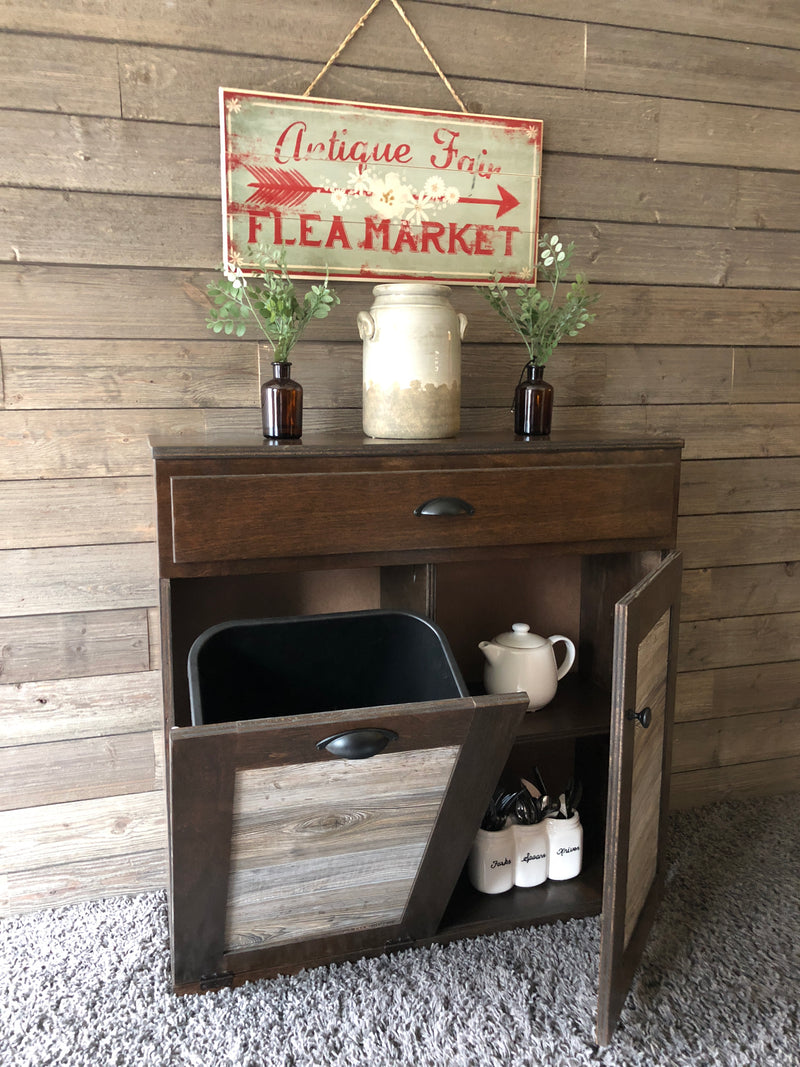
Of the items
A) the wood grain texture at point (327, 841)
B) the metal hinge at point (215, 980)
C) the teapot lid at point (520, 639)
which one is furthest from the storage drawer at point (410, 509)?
the metal hinge at point (215, 980)

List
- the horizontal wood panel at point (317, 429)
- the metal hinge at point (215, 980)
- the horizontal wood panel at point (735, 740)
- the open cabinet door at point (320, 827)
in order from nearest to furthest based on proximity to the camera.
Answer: the open cabinet door at point (320, 827)
the metal hinge at point (215, 980)
the horizontal wood panel at point (317, 429)
the horizontal wood panel at point (735, 740)

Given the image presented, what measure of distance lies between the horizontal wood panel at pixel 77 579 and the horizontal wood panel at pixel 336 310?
42 cm

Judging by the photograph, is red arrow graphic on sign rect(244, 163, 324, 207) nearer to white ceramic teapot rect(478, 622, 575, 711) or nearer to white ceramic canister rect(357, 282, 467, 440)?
white ceramic canister rect(357, 282, 467, 440)

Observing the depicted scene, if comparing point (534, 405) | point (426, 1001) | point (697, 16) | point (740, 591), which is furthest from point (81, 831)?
point (697, 16)

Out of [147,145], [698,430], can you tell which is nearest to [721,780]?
[698,430]

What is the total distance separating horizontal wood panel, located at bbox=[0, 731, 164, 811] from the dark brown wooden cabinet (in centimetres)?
28

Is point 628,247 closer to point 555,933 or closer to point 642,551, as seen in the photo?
point 642,551

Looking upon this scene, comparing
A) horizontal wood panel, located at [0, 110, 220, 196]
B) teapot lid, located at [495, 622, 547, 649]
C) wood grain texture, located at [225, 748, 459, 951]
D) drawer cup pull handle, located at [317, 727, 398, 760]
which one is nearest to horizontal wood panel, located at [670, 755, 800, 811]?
teapot lid, located at [495, 622, 547, 649]

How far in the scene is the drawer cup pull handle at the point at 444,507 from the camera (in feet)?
4.44

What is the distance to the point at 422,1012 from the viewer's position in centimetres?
137

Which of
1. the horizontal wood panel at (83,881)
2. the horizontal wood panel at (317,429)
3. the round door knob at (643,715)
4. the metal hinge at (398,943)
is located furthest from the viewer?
the horizontal wood panel at (83,881)

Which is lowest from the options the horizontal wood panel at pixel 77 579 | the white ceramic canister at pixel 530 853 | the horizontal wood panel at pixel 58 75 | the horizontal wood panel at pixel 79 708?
the white ceramic canister at pixel 530 853

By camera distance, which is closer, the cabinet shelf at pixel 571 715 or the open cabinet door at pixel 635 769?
the open cabinet door at pixel 635 769

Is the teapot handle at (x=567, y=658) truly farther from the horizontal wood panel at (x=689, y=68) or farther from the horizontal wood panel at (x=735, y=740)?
the horizontal wood panel at (x=689, y=68)
